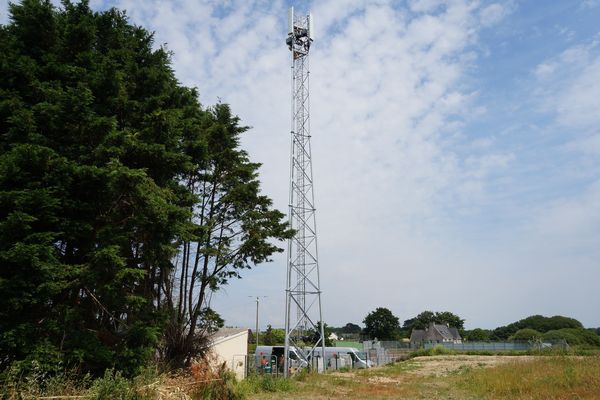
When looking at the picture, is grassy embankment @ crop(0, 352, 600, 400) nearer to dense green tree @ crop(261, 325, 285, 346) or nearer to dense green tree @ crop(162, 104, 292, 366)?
dense green tree @ crop(162, 104, 292, 366)

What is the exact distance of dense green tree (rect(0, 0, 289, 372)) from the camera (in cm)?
956

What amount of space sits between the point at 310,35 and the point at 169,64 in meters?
10.5

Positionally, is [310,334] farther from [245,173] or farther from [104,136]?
[104,136]

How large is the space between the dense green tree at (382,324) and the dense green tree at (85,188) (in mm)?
68749

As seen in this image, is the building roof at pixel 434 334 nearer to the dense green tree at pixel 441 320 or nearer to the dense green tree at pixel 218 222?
the dense green tree at pixel 441 320

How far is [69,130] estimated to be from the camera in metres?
11.1

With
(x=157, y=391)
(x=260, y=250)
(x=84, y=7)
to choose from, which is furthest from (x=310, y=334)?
(x=84, y=7)

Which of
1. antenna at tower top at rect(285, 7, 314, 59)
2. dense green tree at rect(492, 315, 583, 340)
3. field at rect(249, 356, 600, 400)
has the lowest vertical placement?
field at rect(249, 356, 600, 400)

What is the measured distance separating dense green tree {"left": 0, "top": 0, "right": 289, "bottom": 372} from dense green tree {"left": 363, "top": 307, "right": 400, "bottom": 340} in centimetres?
6875

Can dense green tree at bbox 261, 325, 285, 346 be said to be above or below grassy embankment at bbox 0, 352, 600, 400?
above

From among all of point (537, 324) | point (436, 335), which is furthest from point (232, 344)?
point (537, 324)

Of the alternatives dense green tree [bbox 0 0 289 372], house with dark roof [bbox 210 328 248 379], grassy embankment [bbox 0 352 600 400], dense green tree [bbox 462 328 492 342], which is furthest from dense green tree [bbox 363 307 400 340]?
dense green tree [bbox 0 0 289 372]

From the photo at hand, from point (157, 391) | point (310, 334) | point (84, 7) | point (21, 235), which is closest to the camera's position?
point (157, 391)

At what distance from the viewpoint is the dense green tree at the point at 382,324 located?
256 ft
